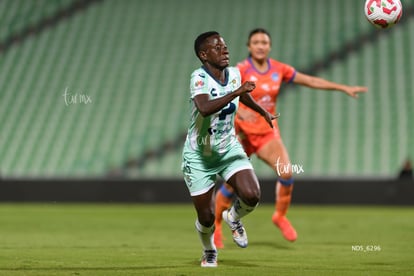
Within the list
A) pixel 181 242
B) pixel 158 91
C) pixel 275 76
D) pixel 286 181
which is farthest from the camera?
pixel 158 91

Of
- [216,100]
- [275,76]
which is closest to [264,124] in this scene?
[275,76]

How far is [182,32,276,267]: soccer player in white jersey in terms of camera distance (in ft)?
25.0

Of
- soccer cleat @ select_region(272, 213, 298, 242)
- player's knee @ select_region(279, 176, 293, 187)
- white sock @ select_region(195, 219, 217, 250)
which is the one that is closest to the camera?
Answer: white sock @ select_region(195, 219, 217, 250)

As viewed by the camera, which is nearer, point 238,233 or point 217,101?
point 217,101

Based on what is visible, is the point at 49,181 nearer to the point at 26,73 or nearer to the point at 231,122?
the point at 26,73

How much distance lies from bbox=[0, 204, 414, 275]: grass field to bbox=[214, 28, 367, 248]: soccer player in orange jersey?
0.50 meters

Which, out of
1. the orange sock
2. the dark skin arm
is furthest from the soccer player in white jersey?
the orange sock

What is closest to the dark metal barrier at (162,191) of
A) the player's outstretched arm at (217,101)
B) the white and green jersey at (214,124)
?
the white and green jersey at (214,124)

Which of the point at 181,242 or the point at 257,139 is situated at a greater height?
the point at 257,139

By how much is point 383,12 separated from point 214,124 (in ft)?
8.06

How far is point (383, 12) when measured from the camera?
9.03 m

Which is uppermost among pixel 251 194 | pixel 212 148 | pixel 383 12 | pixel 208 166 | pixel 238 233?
pixel 383 12

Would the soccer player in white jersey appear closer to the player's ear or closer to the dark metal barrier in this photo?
the player's ear

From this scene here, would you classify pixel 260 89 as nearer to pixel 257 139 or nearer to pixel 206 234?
pixel 257 139
